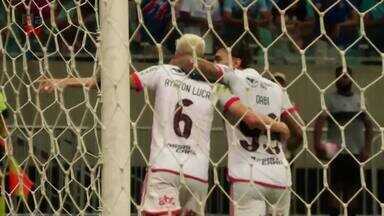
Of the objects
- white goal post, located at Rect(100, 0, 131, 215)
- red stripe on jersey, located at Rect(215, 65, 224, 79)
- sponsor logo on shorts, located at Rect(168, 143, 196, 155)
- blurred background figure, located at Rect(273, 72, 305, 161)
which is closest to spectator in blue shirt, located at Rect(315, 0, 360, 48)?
blurred background figure, located at Rect(273, 72, 305, 161)

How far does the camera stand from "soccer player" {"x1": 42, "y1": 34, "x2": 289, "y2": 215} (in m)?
4.55

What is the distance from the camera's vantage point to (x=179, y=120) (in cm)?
468

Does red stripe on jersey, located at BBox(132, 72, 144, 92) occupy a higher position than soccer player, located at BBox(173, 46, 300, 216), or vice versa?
red stripe on jersey, located at BBox(132, 72, 144, 92)

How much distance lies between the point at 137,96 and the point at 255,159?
1.26 m

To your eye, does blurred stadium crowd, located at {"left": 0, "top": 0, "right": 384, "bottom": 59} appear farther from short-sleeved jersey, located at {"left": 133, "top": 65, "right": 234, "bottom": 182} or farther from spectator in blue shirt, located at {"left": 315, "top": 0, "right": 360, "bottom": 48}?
short-sleeved jersey, located at {"left": 133, "top": 65, "right": 234, "bottom": 182}

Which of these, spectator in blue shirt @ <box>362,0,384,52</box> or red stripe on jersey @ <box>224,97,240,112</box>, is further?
spectator in blue shirt @ <box>362,0,384,52</box>

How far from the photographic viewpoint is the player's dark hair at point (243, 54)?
507 cm

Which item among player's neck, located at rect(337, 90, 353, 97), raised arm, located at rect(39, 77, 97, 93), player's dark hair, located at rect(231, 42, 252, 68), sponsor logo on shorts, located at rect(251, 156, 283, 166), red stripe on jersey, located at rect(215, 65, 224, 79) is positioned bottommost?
sponsor logo on shorts, located at rect(251, 156, 283, 166)

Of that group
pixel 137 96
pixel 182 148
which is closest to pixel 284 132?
pixel 182 148

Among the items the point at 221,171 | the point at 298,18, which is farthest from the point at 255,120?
the point at 221,171

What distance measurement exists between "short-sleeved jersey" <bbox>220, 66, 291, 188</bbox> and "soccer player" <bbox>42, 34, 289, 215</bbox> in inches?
4.8

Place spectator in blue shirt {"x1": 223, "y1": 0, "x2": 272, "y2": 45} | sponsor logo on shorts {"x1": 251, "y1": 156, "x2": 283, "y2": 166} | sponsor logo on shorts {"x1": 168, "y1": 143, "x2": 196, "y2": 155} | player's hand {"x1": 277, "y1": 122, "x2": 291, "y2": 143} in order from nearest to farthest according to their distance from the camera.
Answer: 1. player's hand {"x1": 277, "y1": 122, "x2": 291, "y2": 143}
2. sponsor logo on shorts {"x1": 168, "y1": 143, "x2": 196, "y2": 155}
3. sponsor logo on shorts {"x1": 251, "y1": 156, "x2": 283, "y2": 166}
4. spectator in blue shirt {"x1": 223, "y1": 0, "x2": 272, "y2": 45}

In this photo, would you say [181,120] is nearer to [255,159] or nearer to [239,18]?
[255,159]

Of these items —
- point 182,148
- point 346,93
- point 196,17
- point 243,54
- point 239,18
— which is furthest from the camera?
point 346,93
